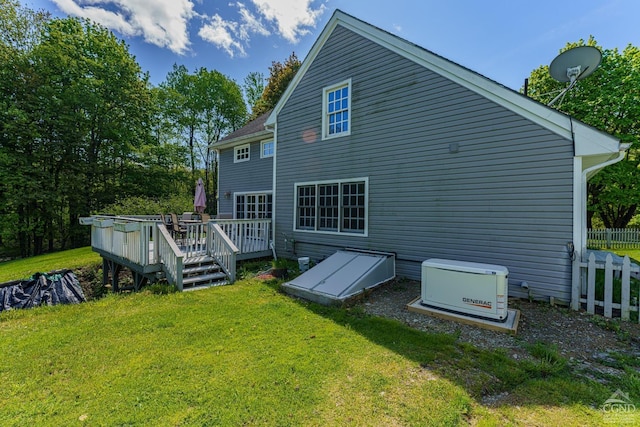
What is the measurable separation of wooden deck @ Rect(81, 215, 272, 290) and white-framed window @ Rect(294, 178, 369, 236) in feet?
6.28

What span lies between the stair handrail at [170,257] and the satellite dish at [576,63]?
30.5 feet

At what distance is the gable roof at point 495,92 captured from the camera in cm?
470

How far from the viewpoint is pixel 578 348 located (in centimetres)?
362

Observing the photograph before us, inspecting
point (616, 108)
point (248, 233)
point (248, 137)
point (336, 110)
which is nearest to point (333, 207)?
point (336, 110)

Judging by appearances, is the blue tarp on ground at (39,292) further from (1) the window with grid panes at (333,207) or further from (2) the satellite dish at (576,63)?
(2) the satellite dish at (576,63)

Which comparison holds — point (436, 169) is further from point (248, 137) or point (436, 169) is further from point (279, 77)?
point (279, 77)

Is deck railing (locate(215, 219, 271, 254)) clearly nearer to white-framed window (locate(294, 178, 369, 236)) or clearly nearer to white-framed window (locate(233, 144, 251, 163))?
white-framed window (locate(294, 178, 369, 236))

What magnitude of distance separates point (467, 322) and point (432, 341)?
989 millimetres

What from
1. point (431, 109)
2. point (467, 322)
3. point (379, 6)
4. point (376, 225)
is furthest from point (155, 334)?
point (379, 6)

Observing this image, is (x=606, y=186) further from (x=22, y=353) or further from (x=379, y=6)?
(x=22, y=353)

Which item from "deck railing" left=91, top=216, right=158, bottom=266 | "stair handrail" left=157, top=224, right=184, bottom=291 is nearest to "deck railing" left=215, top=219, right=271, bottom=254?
"stair handrail" left=157, top=224, right=184, bottom=291

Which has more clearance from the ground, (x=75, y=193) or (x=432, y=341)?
(x=75, y=193)

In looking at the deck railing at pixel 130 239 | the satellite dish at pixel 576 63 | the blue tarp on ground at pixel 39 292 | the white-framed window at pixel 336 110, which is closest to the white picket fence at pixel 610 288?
the satellite dish at pixel 576 63

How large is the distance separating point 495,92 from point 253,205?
985 cm
